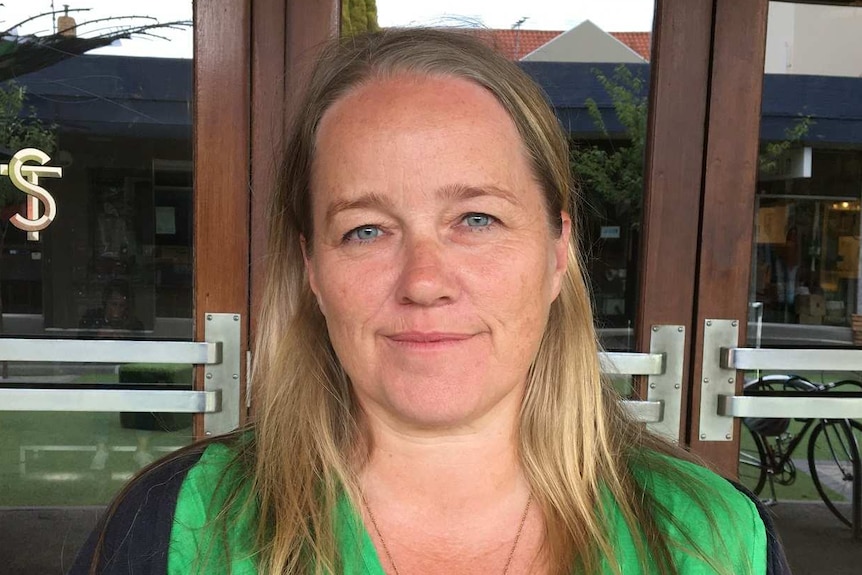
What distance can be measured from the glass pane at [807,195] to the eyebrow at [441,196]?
1.28 metres

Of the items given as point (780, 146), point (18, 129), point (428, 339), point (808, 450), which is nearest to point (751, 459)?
point (808, 450)

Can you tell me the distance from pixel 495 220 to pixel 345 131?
9.1 inches

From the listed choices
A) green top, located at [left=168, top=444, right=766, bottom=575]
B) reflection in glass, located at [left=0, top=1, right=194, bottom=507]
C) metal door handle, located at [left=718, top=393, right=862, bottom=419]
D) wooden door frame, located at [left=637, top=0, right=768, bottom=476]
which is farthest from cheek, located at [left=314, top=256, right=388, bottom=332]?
metal door handle, located at [left=718, top=393, right=862, bottom=419]

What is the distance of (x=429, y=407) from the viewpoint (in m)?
0.97

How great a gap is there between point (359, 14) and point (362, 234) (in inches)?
47.5

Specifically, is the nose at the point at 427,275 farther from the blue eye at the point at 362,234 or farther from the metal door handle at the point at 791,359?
the metal door handle at the point at 791,359

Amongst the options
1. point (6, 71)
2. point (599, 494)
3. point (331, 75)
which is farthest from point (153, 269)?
point (599, 494)

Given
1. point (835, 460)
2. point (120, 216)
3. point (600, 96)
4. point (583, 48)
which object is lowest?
point (835, 460)

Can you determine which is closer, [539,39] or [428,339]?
[428,339]

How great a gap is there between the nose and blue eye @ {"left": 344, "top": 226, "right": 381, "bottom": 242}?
0.16 ft

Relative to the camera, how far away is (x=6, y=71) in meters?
2.03

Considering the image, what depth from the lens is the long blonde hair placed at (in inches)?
39.8

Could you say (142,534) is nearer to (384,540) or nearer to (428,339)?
(384,540)

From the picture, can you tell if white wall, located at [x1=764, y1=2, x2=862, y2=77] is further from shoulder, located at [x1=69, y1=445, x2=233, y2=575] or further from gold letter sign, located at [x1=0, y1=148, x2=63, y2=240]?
gold letter sign, located at [x1=0, y1=148, x2=63, y2=240]
